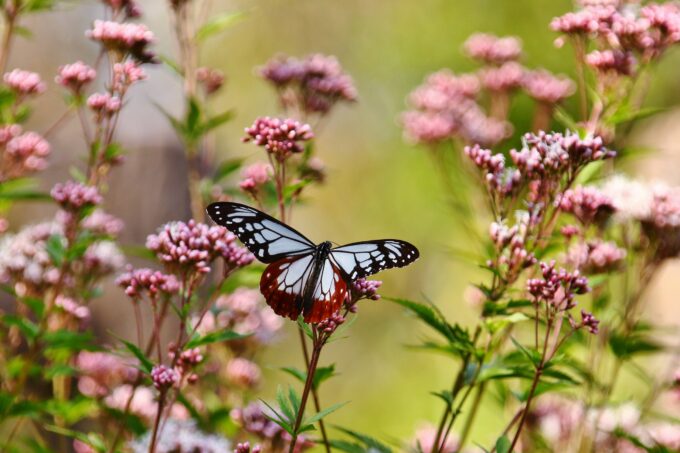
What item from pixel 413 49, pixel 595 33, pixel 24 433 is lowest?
pixel 24 433

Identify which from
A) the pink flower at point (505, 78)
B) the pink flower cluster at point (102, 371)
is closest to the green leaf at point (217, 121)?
the pink flower cluster at point (102, 371)

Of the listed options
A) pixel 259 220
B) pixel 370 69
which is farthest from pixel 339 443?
pixel 370 69

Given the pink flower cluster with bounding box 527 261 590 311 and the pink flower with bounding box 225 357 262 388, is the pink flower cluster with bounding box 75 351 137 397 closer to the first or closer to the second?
the pink flower with bounding box 225 357 262 388

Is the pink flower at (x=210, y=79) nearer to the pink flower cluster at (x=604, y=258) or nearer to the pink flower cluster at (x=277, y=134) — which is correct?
the pink flower cluster at (x=277, y=134)

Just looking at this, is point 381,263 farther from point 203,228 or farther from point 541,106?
point 541,106

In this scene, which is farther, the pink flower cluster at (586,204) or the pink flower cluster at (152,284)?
the pink flower cluster at (586,204)

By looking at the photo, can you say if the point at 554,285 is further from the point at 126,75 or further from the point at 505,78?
the point at 505,78
